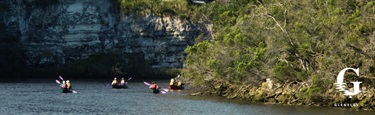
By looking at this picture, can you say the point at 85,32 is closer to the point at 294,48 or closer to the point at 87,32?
the point at 87,32

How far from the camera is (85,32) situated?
103312 mm

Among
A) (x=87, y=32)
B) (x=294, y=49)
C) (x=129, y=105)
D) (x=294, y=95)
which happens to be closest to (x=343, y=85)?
(x=294, y=95)

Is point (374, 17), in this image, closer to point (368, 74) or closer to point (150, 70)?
point (368, 74)

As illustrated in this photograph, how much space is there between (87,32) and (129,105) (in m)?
52.0

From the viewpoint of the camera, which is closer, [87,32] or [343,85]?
[343,85]

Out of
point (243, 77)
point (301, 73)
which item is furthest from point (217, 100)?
point (301, 73)

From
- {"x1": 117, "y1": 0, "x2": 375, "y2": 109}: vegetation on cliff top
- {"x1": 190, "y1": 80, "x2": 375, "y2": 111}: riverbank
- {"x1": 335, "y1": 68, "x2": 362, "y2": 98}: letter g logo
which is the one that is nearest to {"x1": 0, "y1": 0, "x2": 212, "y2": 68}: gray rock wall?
{"x1": 117, "y1": 0, "x2": 375, "y2": 109}: vegetation on cliff top

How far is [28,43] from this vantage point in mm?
103500

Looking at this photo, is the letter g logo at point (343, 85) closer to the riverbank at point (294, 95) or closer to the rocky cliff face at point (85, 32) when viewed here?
the riverbank at point (294, 95)

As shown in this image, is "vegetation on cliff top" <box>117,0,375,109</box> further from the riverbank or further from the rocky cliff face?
the rocky cliff face

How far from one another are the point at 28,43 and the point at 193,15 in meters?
21.0

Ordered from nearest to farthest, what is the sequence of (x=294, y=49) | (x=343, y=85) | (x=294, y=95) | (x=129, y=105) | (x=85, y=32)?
1. (x=343, y=85)
2. (x=294, y=95)
3. (x=294, y=49)
4. (x=129, y=105)
5. (x=85, y=32)

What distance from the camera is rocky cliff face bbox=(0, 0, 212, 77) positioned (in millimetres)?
103000

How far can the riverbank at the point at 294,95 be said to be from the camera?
46.1 metres
